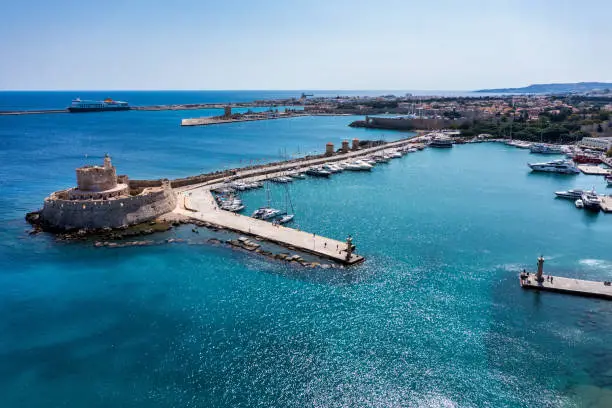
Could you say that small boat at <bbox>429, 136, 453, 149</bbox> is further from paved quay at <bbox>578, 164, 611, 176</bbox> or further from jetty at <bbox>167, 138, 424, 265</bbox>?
jetty at <bbox>167, 138, 424, 265</bbox>

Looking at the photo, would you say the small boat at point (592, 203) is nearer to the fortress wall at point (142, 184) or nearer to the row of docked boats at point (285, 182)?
the row of docked boats at point (285, 182)

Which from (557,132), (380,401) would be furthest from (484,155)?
(380,401)

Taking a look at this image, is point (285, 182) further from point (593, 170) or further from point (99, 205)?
point (593, 170)

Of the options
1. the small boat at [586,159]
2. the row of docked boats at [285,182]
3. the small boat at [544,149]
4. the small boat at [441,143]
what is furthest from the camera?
the small boat at [441,143]

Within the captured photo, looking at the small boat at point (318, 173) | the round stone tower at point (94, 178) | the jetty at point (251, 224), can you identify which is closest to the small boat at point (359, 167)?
the small boat at point (318, 173)

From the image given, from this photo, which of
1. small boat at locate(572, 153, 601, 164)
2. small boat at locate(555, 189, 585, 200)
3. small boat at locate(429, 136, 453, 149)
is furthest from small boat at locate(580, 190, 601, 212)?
small boat at locate(429, 136, 453, 149)
